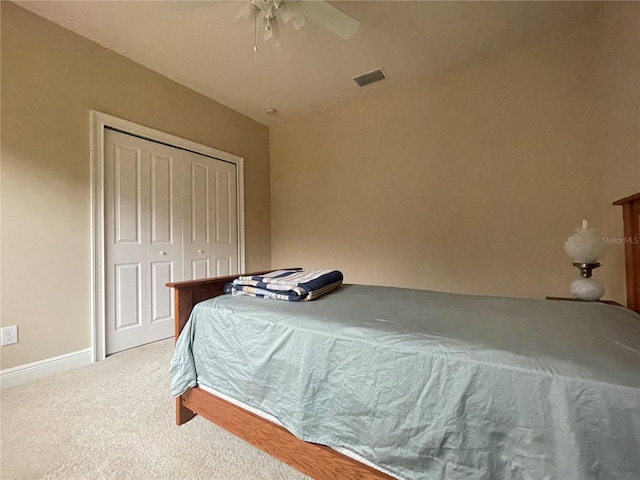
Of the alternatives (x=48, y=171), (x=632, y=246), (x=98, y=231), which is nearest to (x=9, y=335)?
(x=98, y=231)

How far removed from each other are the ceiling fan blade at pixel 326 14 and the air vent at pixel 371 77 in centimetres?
100

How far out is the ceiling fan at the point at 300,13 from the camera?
1581 millimetres

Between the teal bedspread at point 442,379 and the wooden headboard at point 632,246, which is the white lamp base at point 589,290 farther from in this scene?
the teal bedspread at point 442,379

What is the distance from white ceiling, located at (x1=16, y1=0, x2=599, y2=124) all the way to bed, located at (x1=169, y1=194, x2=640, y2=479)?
1656 mm

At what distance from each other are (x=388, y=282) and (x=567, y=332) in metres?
2.04

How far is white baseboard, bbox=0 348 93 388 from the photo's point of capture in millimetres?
1768

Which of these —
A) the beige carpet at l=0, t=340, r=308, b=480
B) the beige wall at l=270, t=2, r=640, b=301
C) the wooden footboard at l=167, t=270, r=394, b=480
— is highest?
the beige wall at l=270, t=2, r=640, b=301

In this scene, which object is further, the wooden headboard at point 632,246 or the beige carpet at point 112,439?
the wooden headboard at point 632,246

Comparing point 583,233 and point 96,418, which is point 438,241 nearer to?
point 583,233

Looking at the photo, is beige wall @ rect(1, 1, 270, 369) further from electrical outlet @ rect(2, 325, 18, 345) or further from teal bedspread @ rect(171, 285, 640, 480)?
teal bedspread @ rect(171, 285, 640, 480)

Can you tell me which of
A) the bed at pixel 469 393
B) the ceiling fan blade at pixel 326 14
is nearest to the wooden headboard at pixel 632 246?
the bed at pixel 469 393

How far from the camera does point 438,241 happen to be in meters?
2.64

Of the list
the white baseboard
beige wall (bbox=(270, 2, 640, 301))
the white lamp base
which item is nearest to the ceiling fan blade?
beige wall (bbox=(270, 2, 640, 301))

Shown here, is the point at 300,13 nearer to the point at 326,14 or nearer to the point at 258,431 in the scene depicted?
the point at 326,14
